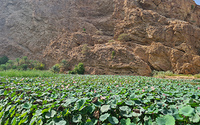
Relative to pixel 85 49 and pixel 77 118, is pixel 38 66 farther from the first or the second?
pixel 77 118

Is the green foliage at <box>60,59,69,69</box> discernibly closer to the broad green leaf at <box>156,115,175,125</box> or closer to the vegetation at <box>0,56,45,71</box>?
the vegetation at <box>0,56,45,71</box>

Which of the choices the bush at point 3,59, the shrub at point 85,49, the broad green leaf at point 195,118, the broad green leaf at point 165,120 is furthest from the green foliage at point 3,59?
the broad green leaf at point 195,118

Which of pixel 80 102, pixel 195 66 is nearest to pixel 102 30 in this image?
pixel 195 66

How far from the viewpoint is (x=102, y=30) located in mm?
25906

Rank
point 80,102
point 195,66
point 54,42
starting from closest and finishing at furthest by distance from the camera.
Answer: point 80,102
point 195,66
point 54,42

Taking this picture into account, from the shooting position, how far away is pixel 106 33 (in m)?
25.6

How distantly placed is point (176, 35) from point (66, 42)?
68.7 ft

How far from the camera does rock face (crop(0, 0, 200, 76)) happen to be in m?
18.9

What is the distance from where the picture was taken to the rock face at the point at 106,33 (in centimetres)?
1891

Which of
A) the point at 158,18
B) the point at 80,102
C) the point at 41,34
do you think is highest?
the point at 158,18

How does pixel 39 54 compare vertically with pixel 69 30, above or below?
below

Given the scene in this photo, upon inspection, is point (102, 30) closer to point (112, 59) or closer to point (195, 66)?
point (112, 59)

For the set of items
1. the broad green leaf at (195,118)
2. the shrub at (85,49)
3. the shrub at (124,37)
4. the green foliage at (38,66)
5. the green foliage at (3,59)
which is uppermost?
the shrub at (124,37)

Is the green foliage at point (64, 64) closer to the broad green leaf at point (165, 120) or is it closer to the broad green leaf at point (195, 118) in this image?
the broad green leaf at point (165, 120)
